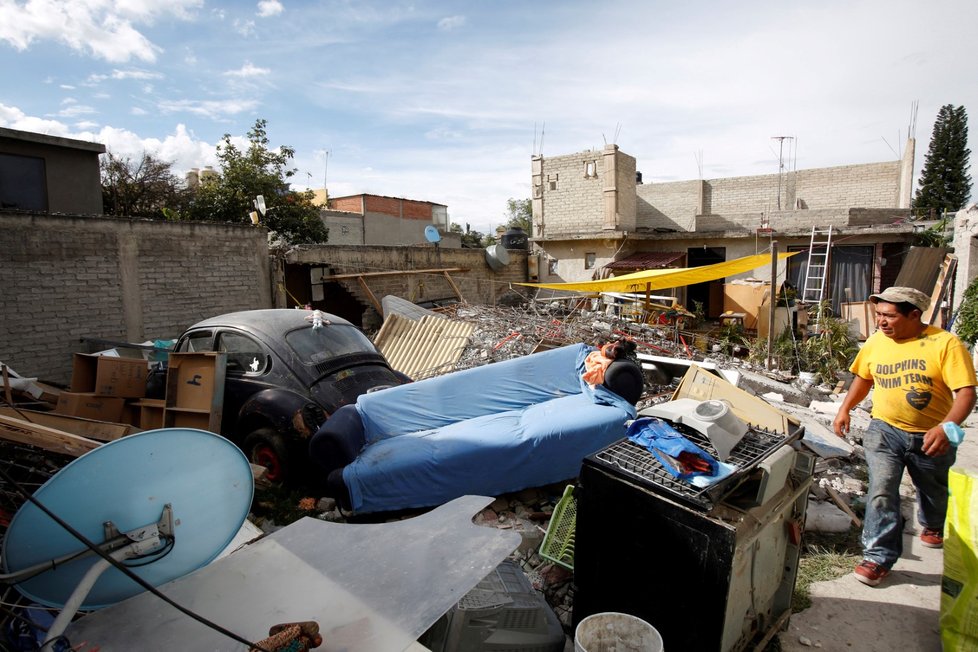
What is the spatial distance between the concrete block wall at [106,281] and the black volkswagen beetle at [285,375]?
356 centimetres

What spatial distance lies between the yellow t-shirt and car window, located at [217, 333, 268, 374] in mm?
4732

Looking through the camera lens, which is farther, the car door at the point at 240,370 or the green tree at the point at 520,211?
the green tree at the point at 520,211

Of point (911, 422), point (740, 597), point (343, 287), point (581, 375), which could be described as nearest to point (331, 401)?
point (581, 375)

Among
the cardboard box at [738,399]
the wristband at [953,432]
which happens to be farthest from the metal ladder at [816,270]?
the wristband at [953,432]

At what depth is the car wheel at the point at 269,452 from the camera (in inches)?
172

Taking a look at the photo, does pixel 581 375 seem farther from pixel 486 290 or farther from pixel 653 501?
pixel 486 290

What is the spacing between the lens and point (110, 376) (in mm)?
4812

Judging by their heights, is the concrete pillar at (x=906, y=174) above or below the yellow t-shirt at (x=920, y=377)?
above

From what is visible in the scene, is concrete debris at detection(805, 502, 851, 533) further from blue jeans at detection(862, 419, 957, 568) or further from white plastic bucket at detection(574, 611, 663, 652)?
white plastic bucket at detection(574, 611, 663, 652)

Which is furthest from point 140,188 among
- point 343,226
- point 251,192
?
point 343,226

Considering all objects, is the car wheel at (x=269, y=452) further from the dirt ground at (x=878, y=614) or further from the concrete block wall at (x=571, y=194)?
the concrete block wall at (x=571, y=194)

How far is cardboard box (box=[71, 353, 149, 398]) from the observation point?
479cm

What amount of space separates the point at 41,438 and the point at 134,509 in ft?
6.44

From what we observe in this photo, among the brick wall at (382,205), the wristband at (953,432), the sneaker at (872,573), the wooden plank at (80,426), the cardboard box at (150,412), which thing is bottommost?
the sneaker at (872,573)
